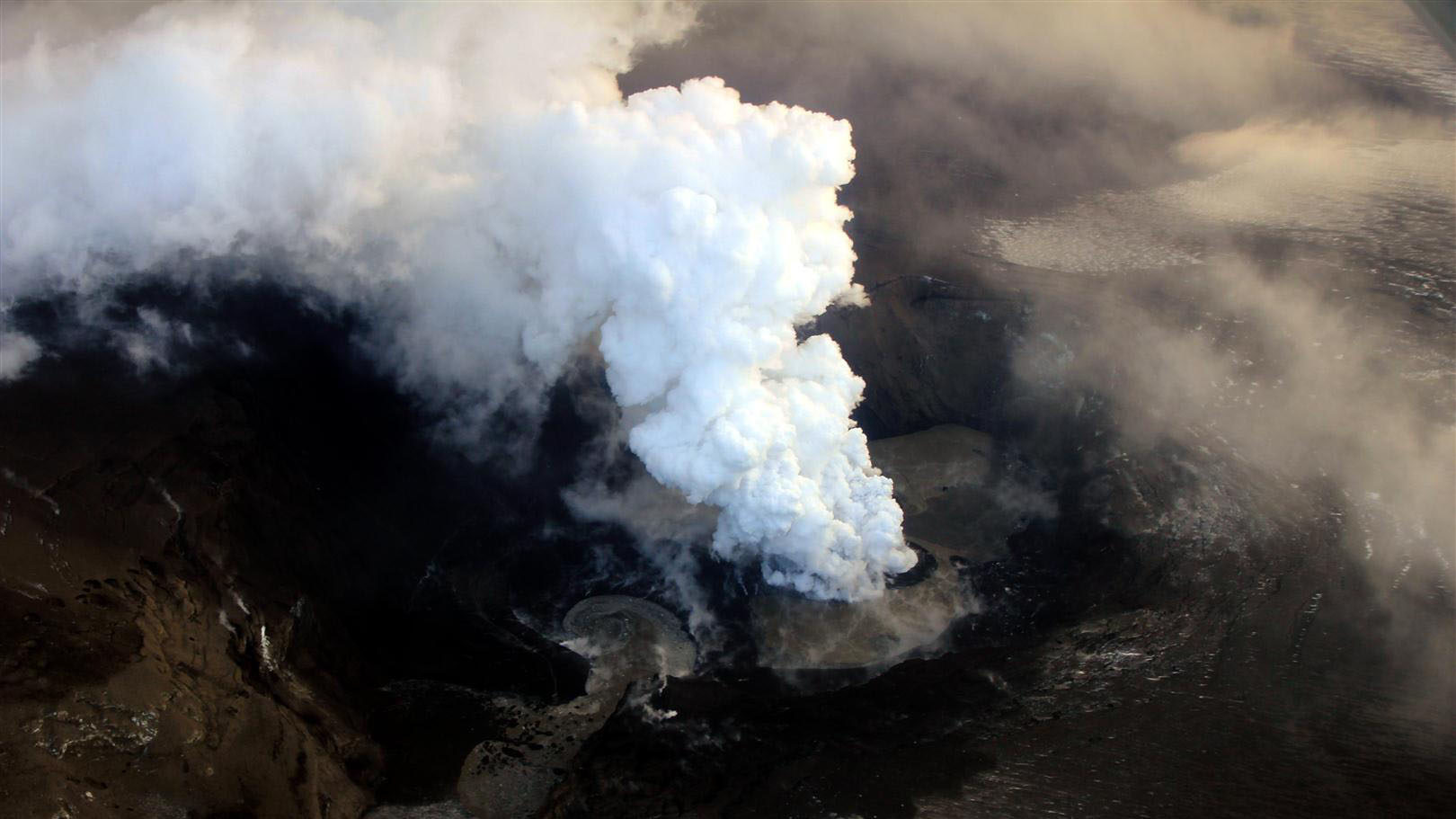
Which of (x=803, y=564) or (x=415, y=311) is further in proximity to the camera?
(x=415, y=311)

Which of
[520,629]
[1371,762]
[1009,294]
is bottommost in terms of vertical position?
[520,629]

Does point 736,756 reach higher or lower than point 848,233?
lower

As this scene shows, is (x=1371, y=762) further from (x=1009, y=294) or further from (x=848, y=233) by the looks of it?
(x=848, y=233)

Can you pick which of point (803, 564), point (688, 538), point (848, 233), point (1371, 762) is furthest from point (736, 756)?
point (848, 233)

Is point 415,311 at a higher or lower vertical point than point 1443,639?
higher

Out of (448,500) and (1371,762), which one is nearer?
(1371,762)

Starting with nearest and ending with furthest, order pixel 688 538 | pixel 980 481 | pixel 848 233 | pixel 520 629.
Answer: pixel 520 629 → pixel 688 538 → pixel 980 481 → pixel 848 233

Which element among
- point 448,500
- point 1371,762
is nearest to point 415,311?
point 448,500

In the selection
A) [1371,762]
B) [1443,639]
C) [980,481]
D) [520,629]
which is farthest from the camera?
[980,481]

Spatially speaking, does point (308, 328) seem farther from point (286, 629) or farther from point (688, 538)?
point (688, 538)
